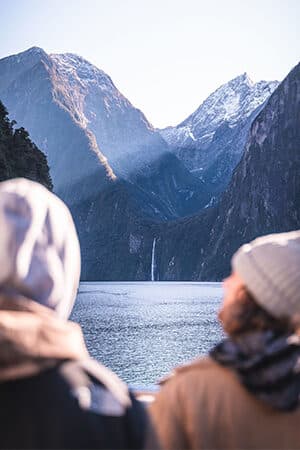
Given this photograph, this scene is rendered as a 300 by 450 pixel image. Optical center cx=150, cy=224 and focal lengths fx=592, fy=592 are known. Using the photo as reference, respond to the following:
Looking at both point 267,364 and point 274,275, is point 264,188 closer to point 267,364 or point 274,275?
point 274,275

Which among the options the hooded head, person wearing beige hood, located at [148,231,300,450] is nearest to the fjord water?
person wearing beige hood, located at [148,231,300,450]

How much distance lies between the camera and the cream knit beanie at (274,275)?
150 cm

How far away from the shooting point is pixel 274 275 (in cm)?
151

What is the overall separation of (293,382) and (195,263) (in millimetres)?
159345

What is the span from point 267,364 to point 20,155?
55076 mm

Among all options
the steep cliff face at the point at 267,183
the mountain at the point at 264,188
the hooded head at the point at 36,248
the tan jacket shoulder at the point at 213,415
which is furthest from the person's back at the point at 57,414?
the steep cliff face at the point at 267,183

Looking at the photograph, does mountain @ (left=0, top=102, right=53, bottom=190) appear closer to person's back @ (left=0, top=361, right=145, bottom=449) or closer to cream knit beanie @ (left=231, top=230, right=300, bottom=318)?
cream knit beanie @ (left=231, top=230, right=300, bottom=318)

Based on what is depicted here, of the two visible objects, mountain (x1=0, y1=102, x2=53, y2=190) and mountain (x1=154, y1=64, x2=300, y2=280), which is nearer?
mountain (x1=0, y1=102, x2=53, y2=190)

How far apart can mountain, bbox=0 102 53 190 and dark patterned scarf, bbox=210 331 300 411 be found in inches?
1916

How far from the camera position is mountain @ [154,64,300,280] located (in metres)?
132

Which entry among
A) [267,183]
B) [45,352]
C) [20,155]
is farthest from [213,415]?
[267,183]

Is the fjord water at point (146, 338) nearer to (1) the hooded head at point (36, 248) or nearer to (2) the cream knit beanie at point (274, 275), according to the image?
(2) the cream knit beanie at point (274, 275)

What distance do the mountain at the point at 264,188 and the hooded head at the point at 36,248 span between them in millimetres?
128658

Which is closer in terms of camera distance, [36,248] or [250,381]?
[36,248]
